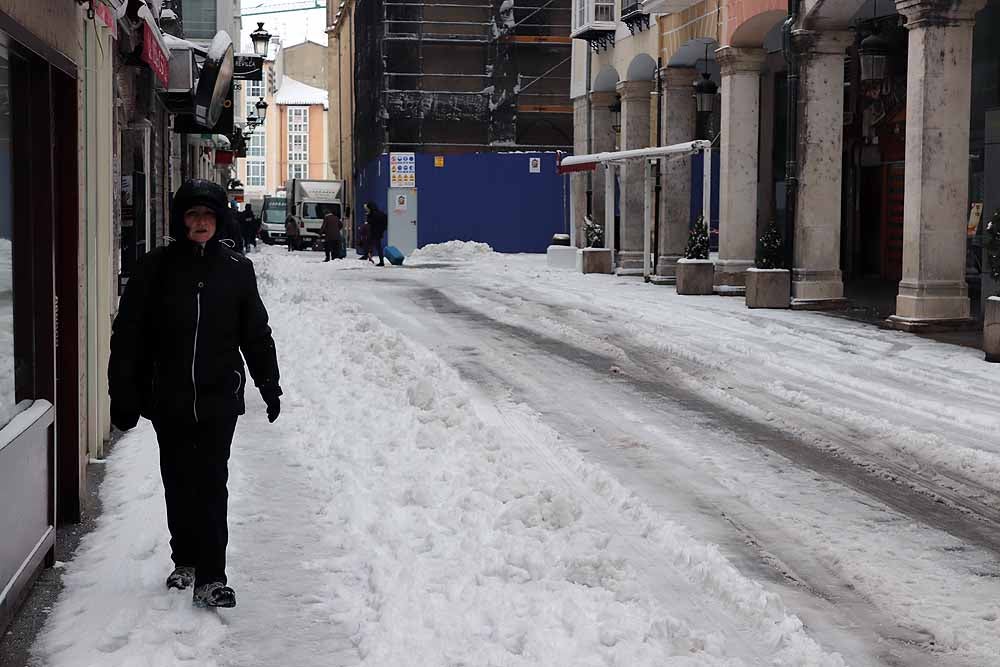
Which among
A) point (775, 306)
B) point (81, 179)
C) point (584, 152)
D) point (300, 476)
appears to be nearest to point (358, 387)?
point (300, 476)

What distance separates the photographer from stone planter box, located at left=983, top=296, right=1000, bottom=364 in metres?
13.9

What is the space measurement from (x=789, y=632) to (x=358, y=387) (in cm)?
641

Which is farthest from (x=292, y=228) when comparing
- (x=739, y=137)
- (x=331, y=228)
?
(x=739, y=137)

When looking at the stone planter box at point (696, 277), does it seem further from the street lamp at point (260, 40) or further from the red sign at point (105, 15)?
the red sign at point (105, 15)

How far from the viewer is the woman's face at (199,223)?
212 inches

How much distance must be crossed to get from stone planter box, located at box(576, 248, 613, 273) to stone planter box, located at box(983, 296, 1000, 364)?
16.1 m

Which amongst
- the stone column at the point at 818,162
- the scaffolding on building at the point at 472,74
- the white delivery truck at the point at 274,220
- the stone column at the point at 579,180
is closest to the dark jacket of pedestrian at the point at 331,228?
the stone column at the point at 579,180

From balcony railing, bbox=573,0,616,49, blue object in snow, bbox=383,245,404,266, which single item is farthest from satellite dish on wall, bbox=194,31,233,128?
blue object in snow, bbox=383,245,404,266

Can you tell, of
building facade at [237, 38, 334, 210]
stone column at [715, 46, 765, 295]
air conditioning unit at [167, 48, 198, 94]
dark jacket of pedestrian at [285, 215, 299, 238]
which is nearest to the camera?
air conditioning unit at [167, 48, 198, 94]

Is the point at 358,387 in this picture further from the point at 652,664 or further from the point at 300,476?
the point at 652,664

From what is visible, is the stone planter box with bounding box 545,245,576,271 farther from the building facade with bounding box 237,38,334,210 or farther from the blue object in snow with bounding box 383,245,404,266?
the building facade with bounding box 237,38,334,210

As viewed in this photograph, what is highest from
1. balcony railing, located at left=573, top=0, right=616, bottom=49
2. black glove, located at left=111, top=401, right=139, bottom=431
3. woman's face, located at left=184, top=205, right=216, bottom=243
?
balcony railing, located at left=573, top=0, right=616, bottom=49

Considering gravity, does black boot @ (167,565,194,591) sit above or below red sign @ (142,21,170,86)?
below

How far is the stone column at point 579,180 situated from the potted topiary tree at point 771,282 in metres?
12.4
